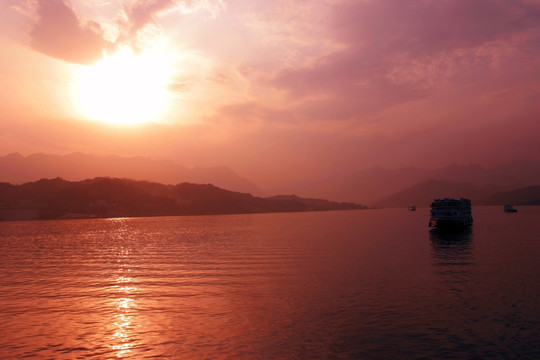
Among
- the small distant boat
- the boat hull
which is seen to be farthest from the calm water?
the small distant boat

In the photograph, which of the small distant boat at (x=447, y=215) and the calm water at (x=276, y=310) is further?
the small distant boat at (x=447, y=215)

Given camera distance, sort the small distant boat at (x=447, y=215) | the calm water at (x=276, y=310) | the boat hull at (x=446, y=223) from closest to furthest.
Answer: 1. the calm water at (x=276, y=310)
2. the boat hull at (x=446, y=223)
3. the small distant boat at (x=447, y=215)

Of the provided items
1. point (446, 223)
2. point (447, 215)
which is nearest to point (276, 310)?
point (446, 223)

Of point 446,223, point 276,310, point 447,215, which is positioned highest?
point 447,215

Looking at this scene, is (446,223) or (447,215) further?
(447,215)

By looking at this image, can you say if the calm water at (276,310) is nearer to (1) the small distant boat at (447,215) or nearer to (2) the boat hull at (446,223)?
(2) the boat hull at (446,223)

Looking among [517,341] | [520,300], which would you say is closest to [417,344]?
[517,341]

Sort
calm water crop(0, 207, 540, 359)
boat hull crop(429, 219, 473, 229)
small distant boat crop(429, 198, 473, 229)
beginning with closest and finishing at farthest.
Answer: calm water crop(0, 207, 540, 359), boat hull crop(429, 219, 473, 229), small distant boat crop(429, 198, 473, 229)

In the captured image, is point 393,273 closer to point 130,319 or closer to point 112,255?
point 130,319

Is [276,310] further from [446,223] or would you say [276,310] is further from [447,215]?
[447,215]

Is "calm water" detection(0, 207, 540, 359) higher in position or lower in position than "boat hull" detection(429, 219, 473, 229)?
lower

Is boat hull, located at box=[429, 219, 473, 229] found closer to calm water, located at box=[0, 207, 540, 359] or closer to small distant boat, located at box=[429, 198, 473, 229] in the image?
small distant boat, located at box=[429, 198, 473, 229]

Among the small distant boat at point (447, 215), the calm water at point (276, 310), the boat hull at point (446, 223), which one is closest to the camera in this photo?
the calm water at point (276, 310)

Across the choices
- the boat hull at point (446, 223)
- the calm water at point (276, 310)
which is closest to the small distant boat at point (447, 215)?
the boat hull at point (446, 223)
